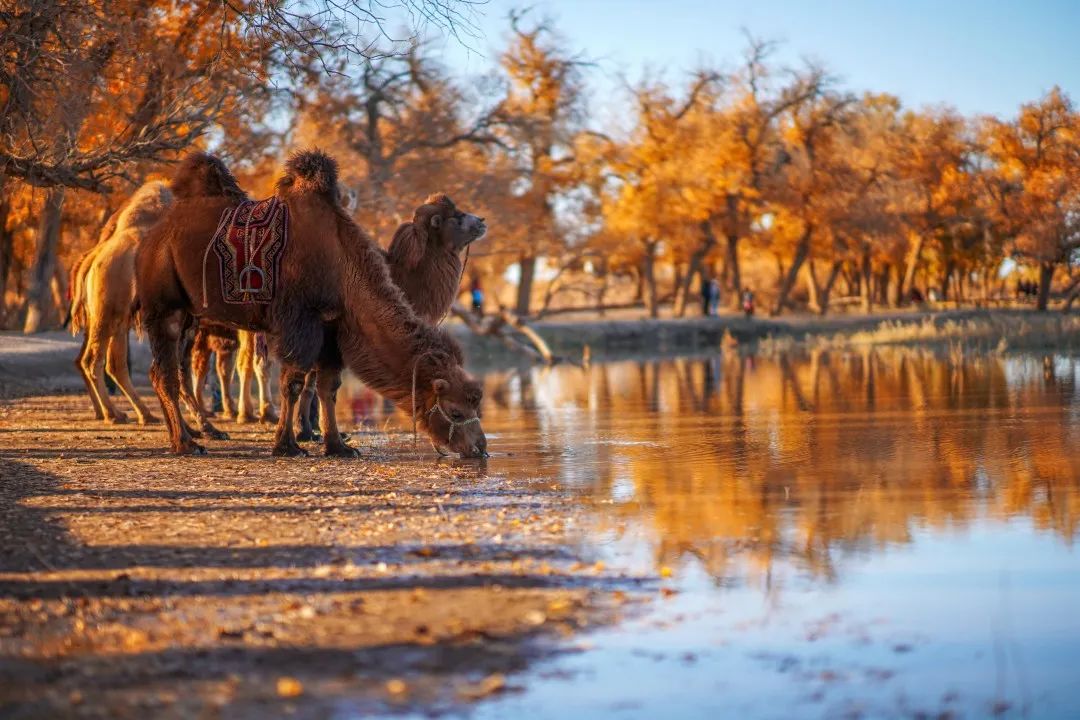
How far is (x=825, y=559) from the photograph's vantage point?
25.0 ft

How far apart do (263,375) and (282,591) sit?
10459 millimetres

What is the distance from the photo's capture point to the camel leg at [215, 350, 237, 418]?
1798cm

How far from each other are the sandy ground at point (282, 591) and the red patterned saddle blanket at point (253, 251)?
6.73ft

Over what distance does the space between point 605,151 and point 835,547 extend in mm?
58013

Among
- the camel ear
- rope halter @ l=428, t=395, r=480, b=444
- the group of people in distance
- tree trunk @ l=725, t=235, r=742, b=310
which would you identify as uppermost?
tree trunk @ l=725, t=235, r=742, b=310

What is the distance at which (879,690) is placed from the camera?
5.17 metres

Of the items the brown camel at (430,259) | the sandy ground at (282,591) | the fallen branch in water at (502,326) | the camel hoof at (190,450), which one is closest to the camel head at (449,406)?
the sandy ground at (282,591)

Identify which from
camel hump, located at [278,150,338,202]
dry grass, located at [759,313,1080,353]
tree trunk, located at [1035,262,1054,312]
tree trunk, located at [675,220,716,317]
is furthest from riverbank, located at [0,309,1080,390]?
camel hump, located at [278,150,338,202]

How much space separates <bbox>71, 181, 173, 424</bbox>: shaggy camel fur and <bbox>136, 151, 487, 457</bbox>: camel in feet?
8.51

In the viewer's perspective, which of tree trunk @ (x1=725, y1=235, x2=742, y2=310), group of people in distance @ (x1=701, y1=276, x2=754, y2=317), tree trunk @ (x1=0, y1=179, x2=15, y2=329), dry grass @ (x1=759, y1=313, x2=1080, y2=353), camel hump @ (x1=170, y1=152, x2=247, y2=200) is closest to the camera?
camel hump @ (x1=170, y1=152, x2=247, y2=200)

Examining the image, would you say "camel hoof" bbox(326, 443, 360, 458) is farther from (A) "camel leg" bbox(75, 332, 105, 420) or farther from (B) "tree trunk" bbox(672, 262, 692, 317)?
(B) "tree trunk" bbox(672, 262, 692, 317)

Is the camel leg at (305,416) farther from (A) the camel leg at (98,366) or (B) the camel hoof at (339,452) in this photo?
(A) the camel leg at (98,366)

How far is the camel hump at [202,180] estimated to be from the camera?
46.0 ft

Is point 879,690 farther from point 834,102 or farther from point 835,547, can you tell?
point 834,102
